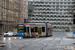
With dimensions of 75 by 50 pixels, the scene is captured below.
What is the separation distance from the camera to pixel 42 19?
136000mm

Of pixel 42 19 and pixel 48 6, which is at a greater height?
pixel 48 6

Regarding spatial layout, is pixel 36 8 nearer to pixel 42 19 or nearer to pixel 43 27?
pixel 42 19

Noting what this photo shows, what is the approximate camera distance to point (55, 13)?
136 metres

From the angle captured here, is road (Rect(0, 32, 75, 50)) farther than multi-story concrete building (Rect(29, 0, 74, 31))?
No

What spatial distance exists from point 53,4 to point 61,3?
19.2ft

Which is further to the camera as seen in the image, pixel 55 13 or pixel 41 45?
pixel 55 13

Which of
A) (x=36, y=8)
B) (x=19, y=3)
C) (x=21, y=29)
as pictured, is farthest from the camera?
(x=36, y=8)

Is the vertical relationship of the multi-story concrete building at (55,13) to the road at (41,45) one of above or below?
above

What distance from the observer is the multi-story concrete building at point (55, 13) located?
444 feet

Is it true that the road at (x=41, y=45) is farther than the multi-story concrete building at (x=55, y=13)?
No

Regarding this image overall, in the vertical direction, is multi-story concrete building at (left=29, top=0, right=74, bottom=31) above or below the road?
above

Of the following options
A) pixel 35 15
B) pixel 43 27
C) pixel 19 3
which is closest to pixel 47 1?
pixel 35 15

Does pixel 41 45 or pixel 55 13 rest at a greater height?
pixel 55 13

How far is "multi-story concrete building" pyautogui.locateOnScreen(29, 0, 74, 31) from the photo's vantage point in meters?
135
